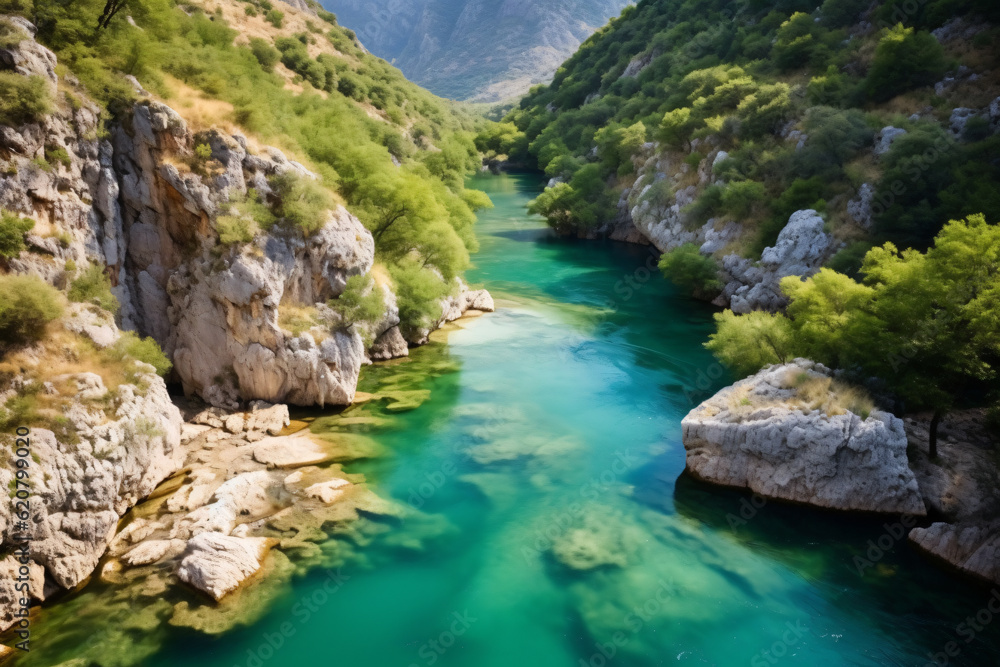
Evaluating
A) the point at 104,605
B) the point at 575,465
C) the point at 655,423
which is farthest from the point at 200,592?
the point at 655,423

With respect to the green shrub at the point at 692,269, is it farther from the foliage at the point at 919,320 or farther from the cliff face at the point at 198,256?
the cliff face at the point at 198,256

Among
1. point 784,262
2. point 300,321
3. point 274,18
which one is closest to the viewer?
point 300,321

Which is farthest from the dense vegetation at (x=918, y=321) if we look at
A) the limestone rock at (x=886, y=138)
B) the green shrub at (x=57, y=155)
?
the green shrub at (x=57, y=155)

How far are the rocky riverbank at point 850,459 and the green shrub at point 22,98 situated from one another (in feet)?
76.2

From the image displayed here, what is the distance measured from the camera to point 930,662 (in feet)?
46.8

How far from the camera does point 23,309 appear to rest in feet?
53.6

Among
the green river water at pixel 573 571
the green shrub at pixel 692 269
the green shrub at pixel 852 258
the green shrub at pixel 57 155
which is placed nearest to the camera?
the green river water at pixel 573 571

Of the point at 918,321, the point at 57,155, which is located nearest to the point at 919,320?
the point at 918,321

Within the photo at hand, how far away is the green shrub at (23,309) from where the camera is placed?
637 inches

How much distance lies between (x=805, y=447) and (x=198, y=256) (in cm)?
2257

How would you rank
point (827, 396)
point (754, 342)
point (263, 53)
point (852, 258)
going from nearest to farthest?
point (827, 396)
point (754, 342)
point (852, 258)
point (263, 53)

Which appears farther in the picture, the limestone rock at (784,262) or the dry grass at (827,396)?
the limestone rock at (784,262)

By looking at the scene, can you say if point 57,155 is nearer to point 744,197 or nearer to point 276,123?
point 276,123

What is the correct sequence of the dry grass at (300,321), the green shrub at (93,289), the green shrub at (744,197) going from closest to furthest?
the green shrub at (93,289) → the dry grass at (300,321) → the green shrub at (744,197)
